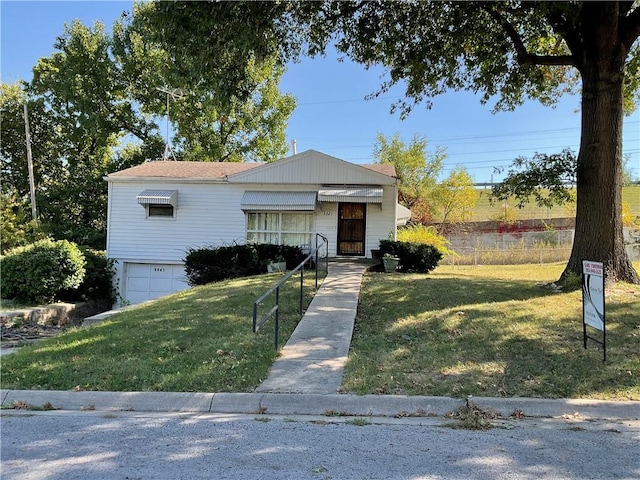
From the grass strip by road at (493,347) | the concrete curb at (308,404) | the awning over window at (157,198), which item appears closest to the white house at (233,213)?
the awning over window at (157,198)

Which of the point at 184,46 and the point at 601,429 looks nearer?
the point at 601,429

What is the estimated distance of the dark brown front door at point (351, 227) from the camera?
53.0 ft

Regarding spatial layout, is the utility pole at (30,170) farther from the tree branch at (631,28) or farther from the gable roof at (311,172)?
the tree branch at (631,28)

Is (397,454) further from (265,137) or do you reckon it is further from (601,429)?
(265,137)

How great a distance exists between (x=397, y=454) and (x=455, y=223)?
91.3ft

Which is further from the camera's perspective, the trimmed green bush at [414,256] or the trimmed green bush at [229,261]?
the trimmed green bush at [229,261]

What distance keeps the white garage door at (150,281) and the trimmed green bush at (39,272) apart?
3.28 m

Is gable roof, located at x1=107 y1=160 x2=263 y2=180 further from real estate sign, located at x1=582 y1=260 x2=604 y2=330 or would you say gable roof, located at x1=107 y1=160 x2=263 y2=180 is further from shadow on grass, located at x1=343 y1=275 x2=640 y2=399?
real estate sign, located at x1=582 y1=260 x2=604 y2=330

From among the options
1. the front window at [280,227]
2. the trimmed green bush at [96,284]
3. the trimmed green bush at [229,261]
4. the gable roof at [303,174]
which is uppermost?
the gable roof at [303,174]

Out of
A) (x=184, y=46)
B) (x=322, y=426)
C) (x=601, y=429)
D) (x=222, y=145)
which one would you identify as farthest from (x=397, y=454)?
(x=222, y=145)

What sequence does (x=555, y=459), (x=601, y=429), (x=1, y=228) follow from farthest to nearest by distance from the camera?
1. (x=1, y=228)
2. (x=601, y=429)
3. (x=555, y=459)

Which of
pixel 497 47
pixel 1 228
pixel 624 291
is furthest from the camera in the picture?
pixel 1 228

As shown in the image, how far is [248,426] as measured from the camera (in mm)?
3947

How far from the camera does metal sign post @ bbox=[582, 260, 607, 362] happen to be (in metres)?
5.02
